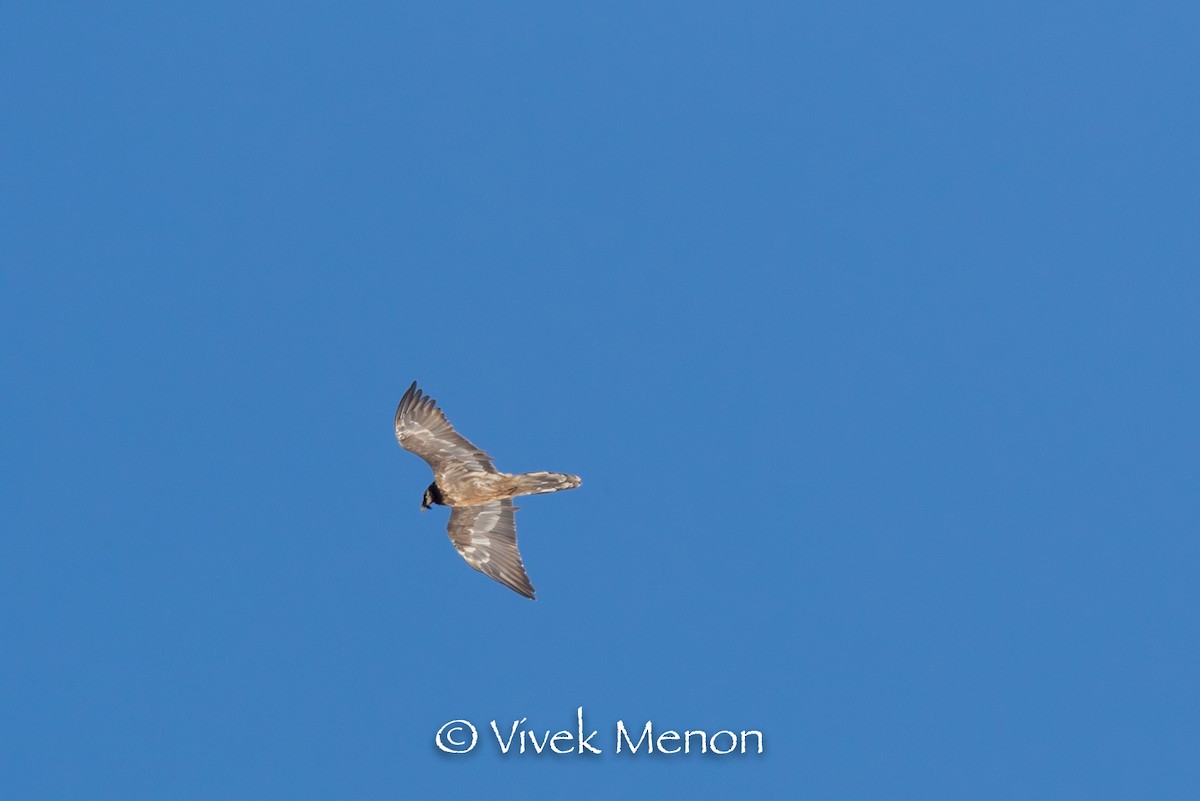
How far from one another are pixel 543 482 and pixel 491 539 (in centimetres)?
157

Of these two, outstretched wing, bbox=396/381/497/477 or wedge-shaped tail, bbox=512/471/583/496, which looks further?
outstretched wing, bbox=396/381/497/477

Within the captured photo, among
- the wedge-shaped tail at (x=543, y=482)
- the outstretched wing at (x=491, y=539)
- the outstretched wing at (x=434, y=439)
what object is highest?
the outstretched wing at (x=434, y=439)

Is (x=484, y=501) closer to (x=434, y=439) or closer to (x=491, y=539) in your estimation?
(x=491, y=539)

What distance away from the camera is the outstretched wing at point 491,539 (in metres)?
28.4

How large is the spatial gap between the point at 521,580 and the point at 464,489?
2.51m

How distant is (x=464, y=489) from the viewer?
29500 mm

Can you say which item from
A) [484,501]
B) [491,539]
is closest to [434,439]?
[484,501]

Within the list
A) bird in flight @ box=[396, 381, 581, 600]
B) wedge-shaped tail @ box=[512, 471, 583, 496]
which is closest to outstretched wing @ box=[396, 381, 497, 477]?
bird in flight @ box=[396, 381, 581, 600]

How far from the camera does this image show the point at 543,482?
28969 millimetres

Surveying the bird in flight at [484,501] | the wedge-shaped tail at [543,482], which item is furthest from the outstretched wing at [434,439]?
the wedge-shaped tail at [543,482]

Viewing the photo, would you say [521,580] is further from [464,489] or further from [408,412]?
[408,412]

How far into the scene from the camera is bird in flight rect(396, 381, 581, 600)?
28.5 m

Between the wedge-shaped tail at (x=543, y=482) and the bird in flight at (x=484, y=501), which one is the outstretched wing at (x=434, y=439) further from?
the wedge-shaped tail at (x=543, y=482)

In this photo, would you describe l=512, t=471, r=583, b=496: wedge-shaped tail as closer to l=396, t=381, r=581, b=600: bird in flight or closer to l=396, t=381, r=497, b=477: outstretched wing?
l=396, t=381, r=581, b=600: bird in flight
